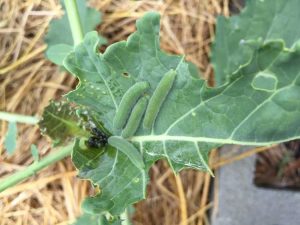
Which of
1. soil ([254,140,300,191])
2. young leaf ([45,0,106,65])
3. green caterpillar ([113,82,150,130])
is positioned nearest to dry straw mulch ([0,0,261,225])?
young leaf ([45,0,106,65])

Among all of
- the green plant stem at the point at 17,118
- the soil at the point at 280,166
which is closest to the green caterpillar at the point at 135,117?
the green plant stem at the point at 17,118

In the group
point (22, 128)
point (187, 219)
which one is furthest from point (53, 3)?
point (187, 219)

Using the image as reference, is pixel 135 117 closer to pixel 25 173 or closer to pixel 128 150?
pixel 128 150

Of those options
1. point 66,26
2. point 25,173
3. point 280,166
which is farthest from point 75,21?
point 280,166

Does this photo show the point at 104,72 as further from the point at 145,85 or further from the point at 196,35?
the point at 196,35

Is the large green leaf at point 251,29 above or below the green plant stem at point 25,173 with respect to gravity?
above

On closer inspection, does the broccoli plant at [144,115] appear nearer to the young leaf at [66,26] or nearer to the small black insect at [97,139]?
the small black insect at [97,139]
